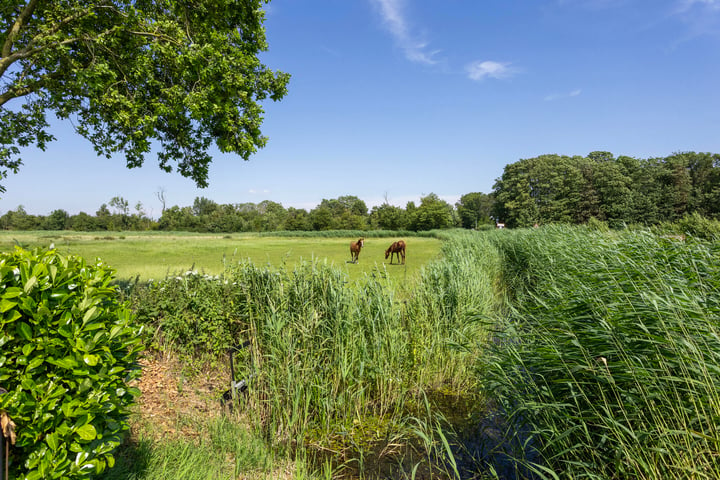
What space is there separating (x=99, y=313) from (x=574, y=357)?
4526 millimetres

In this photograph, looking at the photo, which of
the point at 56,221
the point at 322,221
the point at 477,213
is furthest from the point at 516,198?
the point at 56,221

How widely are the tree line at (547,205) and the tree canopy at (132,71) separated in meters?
24.1

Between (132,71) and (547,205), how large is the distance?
263ft

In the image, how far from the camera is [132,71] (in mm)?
8391

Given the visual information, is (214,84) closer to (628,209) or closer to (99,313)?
(99,313)

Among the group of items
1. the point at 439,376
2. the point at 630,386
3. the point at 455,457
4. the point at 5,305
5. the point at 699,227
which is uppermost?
the point at 699,227

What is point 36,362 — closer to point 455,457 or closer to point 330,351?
point 330,351

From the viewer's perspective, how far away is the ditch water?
3906 millimetres

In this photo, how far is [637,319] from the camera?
3.35 meters

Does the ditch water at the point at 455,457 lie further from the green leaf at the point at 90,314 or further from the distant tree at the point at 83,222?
the distant tree at the point at 83,222

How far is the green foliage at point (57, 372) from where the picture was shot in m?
1.80

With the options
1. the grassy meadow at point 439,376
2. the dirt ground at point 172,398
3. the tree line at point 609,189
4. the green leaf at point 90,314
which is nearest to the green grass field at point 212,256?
the grassy meadow at point 439,376

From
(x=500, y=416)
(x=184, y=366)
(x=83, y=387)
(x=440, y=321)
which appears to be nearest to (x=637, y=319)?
(x=500, y=416)

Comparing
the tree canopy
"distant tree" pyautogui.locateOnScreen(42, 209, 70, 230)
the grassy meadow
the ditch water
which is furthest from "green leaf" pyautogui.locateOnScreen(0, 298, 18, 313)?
"distant tree" pyautogui.locateOnScreen(42, 209, 70, 230)
